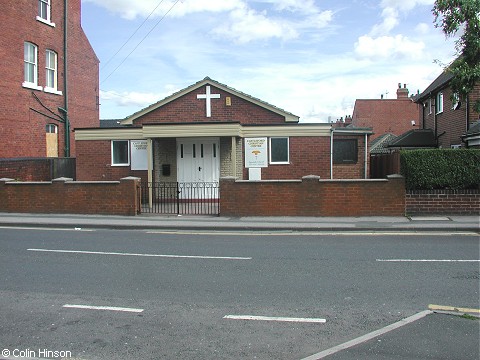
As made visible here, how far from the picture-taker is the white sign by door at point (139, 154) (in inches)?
785

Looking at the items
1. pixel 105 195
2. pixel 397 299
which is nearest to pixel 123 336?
pixel 397 299

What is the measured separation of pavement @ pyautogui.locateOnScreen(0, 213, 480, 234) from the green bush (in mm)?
1107

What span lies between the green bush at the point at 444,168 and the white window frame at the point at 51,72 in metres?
19.8

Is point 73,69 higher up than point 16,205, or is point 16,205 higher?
point 73,69

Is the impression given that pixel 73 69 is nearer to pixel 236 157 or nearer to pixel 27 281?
pixel 236 157

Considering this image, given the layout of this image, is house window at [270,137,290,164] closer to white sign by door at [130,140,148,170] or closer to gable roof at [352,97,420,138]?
white sign by door at [130,140,148,170]

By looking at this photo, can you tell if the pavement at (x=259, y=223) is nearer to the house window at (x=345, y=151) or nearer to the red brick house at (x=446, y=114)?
the house window at (x=345, y=151)

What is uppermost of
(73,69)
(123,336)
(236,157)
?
(73,69)

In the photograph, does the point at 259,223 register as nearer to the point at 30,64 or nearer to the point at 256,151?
the point at 256,151

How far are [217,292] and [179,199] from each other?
13.0 metres

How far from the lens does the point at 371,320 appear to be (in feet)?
17.7

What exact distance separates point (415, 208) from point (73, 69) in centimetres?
2189

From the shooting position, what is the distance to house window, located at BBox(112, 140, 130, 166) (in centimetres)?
2016

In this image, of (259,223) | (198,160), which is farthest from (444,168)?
(198,160)
